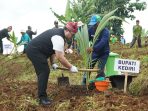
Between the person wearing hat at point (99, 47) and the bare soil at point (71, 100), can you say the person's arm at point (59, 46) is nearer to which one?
the bare soil at point (71, 100)

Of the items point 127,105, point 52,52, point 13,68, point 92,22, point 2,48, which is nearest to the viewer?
point 127,105

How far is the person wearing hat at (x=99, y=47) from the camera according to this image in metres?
9.79

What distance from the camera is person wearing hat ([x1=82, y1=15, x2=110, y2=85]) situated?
9.79 metres

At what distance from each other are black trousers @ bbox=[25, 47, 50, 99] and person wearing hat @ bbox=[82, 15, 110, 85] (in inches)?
56.4

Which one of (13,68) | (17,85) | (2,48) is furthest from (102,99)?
(2,48)

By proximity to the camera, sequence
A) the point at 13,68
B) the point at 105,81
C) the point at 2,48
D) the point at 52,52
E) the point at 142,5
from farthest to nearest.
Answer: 1. the point at 142,5
2. the point at 2,48
3. the point at 13,68
4. the point at 105,81
5. the point at 52,52

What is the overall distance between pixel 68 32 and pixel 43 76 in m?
0.90

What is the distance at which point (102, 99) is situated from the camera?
837 cm

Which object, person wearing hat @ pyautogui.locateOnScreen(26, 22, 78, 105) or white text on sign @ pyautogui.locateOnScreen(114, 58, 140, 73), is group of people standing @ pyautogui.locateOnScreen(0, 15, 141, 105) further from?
white text on sign @ pyautogui.locateOnScreen(114, 58, 140, 73)

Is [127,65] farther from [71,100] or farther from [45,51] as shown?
[45,51]

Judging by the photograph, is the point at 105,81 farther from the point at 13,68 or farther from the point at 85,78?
the point at 13,68

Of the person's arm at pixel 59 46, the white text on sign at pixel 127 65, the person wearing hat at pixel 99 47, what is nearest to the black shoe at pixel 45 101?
the person's arm at pixel 59 46

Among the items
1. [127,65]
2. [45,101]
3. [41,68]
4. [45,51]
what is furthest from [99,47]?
[45,101]

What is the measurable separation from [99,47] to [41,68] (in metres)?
1.84
